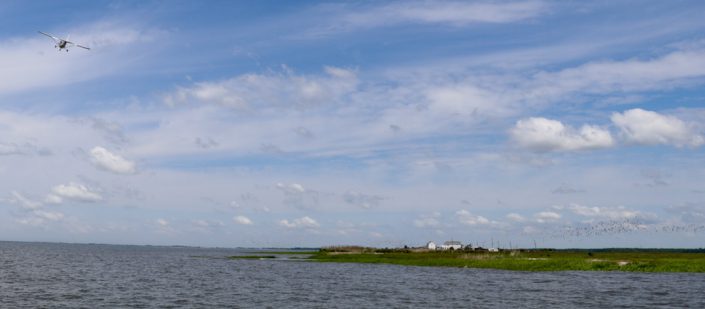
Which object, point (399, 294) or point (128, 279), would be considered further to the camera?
point (128, 279)

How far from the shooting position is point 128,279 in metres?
79.4

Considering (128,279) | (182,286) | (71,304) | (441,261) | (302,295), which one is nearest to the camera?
(71,304)

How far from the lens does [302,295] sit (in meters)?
60.5

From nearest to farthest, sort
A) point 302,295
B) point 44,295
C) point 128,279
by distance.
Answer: point 44,295 < point 302,295 < point 128,279

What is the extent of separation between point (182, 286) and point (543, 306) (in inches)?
1498

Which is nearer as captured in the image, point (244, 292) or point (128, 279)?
point (244, 292)

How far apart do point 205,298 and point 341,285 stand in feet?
64.6

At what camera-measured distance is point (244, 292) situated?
207 feet

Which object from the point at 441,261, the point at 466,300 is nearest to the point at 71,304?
the point at 466,300

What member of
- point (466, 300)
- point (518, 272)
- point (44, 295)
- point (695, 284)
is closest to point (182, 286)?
point (44, 295)

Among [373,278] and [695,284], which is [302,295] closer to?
[373,278]

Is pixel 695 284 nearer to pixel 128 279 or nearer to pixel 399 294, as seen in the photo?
pixel 399 294

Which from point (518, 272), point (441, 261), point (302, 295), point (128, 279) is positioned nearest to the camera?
point (302, 295)

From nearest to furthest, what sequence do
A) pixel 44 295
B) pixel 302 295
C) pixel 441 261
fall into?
1. pixel 44 295
2. pixel 302 295
3. pixel 441 261
